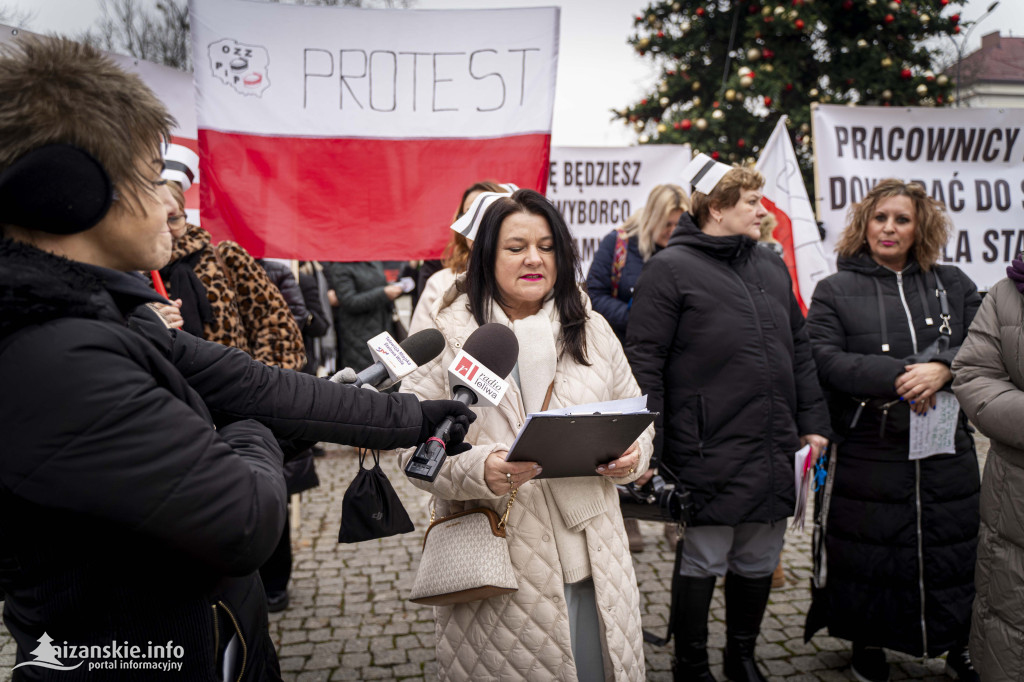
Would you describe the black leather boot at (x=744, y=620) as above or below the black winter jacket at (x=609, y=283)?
below

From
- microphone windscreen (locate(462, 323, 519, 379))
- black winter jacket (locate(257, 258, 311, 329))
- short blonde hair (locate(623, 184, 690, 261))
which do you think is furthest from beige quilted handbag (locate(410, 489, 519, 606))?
short blonde hair (locate(623, 184, 690, 261))

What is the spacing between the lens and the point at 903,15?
11.6 meters

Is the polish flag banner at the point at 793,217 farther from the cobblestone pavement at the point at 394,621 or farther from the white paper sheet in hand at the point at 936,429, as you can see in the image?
the white paper sheet in hand at the point at 936,429

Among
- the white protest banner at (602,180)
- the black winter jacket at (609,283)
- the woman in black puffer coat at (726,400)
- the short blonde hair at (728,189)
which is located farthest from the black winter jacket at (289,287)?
the white protest banner at (602,180)

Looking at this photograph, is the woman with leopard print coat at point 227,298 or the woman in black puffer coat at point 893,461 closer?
the woman with leopard print coat at point 227,298

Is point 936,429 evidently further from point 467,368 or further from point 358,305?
point 358,305

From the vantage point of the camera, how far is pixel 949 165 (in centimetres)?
538

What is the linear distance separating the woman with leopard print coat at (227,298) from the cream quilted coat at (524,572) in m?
1.23

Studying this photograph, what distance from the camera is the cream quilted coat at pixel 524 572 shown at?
7.45 ft

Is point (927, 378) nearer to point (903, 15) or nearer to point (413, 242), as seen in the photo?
point (413, 242)

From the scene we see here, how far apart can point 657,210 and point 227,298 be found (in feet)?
9.47

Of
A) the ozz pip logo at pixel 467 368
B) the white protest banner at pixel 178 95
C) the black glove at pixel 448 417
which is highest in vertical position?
the white protest banner at pixel 178 95

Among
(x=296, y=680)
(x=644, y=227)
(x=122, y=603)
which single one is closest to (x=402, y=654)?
(x=296, y=680)

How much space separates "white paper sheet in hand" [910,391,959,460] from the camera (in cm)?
341
